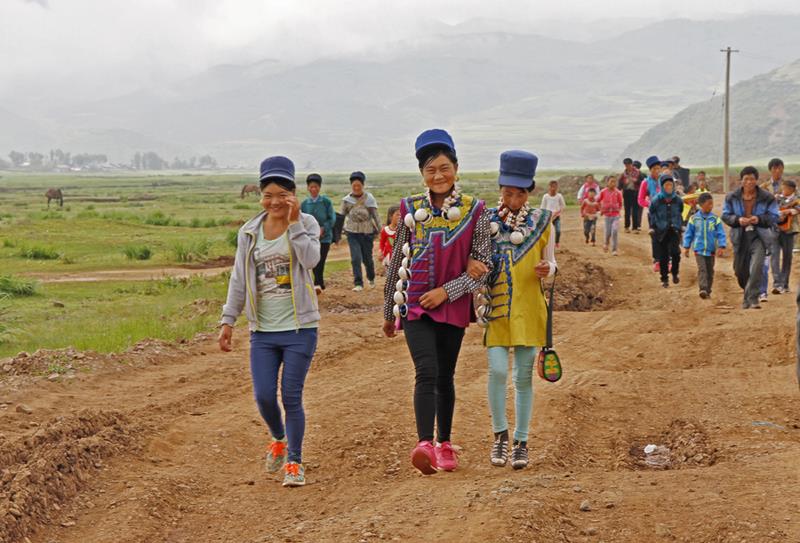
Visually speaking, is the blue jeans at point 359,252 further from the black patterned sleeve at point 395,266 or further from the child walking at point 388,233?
the black patterned sleeve at point 395,266

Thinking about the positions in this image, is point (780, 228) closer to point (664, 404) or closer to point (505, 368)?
point (664, 404)

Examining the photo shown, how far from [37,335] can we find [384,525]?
1113 centimetres

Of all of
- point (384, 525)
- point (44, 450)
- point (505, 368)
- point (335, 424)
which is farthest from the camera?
point (335, 424)

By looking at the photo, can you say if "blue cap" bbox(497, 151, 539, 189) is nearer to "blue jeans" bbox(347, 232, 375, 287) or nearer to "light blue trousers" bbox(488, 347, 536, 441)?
"light blue trousers" bbox(488, 347, 536, 441)

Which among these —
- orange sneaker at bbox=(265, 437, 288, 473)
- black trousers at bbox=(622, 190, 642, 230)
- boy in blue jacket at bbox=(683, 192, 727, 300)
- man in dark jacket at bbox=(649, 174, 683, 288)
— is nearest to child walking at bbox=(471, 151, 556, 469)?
orange sneaker at bbox=(265, 437, 288, 473)

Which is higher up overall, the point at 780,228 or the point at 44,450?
the point at 780,228

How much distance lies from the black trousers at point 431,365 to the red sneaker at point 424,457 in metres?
0.06

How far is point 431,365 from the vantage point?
23.0 ft

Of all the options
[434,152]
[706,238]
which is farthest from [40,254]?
[434,152]

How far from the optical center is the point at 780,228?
52.4ft

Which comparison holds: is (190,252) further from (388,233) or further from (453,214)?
(453,214)

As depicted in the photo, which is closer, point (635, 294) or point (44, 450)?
point (44, 450)

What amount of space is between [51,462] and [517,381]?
2976mm

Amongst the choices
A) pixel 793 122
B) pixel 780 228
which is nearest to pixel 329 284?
pixel 780 228
